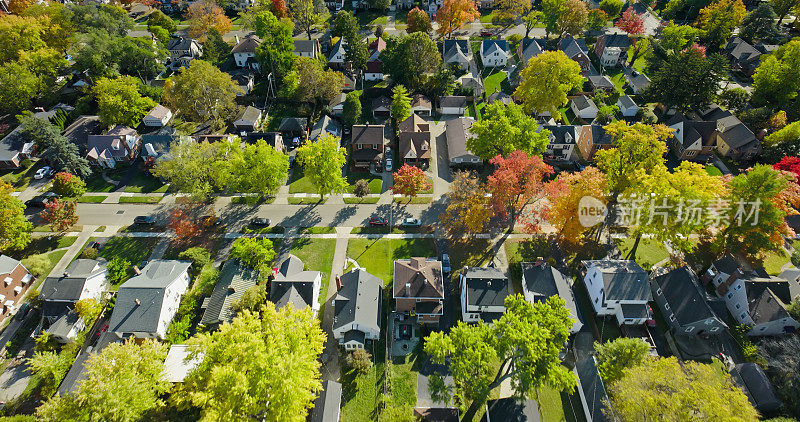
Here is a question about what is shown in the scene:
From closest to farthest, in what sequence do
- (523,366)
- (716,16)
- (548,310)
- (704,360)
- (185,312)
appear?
(523,366) → (548,310) → (704,360) → (185,312) → (716,16)

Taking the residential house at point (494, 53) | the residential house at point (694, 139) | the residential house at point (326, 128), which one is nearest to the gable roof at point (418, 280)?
the residential house at point (326, 128)

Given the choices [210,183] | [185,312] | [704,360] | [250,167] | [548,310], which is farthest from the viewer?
[210,183]

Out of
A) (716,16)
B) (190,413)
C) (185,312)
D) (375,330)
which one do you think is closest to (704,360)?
(375,330)

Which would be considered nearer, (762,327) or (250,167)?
(762,327)

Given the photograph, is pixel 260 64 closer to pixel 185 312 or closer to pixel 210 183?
pixel 210 183

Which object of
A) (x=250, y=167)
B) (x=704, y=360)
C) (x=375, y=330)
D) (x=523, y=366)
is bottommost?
(x=704, y=360)

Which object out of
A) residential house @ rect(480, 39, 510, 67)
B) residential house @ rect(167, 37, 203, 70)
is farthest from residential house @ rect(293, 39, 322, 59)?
residential house @ rect(480, 39, 510, 67)

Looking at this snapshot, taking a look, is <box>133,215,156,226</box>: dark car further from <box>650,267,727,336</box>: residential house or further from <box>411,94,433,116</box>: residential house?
<box>650,267,727,336</box>: residential house
